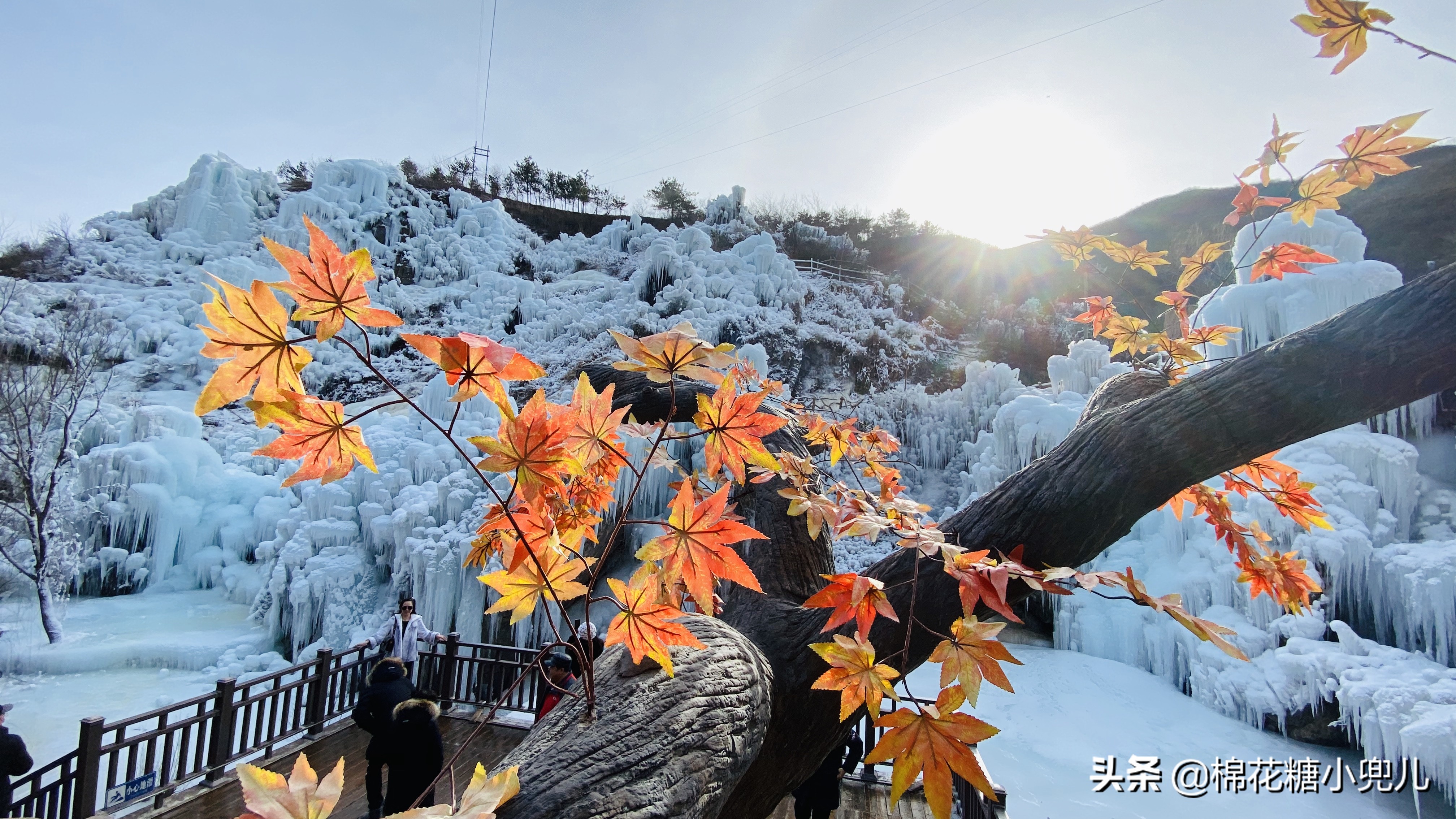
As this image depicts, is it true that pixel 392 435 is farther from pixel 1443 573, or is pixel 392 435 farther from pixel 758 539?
pixel 1443 573

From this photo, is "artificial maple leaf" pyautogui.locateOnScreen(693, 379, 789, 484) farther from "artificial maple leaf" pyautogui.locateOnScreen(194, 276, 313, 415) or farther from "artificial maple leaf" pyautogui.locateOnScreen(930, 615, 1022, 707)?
"artificial maple leaf" pyautogui.locateOnScreen(194, 276, 313, 415)

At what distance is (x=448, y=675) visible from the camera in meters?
3.93

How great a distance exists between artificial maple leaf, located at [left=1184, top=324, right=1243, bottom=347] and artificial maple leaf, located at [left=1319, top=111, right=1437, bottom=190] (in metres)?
0.28

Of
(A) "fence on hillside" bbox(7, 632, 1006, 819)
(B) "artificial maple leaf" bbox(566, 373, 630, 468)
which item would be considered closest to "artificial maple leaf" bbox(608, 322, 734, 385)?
(B) "artificial maple leaf" bbox(566, 373, 630, 468)

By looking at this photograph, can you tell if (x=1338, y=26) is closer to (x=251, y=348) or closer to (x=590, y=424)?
(x=590, y=424)

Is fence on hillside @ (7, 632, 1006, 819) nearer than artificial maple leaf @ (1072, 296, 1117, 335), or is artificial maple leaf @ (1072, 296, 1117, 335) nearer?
artificial maple leaf @ (1072, 296, 1117, 335)

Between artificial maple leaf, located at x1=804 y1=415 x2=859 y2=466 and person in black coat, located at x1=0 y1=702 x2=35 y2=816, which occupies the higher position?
artificial maple leaf, located at x1=804 y1=415 x2=859 y2=466

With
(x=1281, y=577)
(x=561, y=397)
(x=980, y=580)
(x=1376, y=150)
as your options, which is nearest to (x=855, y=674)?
(x=980, y=580)

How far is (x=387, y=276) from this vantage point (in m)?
11.3

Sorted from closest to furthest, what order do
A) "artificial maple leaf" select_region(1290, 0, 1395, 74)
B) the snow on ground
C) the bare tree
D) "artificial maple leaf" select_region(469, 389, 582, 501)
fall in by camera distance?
"artificial maple leaf" select_region(469, 389, 582, 501) → "artificial maple leaf" select_region(1290, 0, 1395, 74) → the snow on ground → the bare tree

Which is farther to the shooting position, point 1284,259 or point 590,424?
point 1284,259

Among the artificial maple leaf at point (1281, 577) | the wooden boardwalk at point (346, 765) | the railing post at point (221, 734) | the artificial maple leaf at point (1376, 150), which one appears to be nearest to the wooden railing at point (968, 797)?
the artificial maple leaf at point (1281, 577)

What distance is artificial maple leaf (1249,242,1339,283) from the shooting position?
985 millimetres

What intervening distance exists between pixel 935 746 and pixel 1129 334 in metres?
1.06
